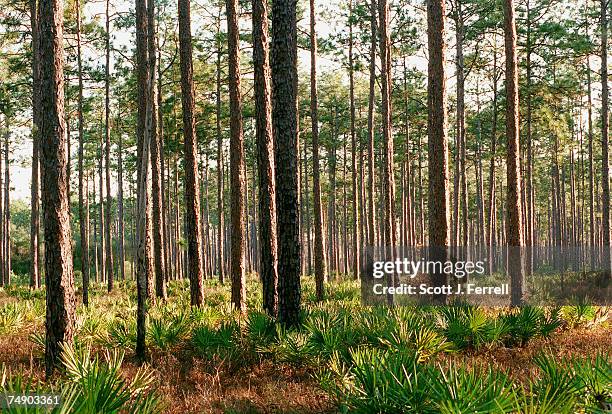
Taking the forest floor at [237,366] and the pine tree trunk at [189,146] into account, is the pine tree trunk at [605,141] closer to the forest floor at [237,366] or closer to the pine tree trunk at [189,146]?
the forest floor at [237,366]

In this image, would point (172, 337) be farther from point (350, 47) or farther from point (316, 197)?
point (350, 47)

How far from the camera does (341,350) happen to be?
6.96m

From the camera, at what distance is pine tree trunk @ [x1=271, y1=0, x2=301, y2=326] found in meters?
8.41

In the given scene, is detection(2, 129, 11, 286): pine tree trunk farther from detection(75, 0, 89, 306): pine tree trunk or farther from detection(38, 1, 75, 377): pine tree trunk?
detection(38, 1, 75, 377): pine tree trunk

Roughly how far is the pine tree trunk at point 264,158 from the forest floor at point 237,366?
1.54 metres

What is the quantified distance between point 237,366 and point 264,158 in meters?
4.98

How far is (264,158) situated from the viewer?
1102cm

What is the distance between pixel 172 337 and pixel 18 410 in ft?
19.8

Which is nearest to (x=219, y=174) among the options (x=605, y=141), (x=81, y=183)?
(x=81, y=183)

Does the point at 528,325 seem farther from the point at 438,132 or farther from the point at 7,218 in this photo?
the point at 7,218

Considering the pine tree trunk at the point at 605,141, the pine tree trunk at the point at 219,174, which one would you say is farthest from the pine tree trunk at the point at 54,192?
the pine tree trunk at the point at 605,141

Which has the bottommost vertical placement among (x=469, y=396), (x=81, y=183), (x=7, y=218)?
(x=469, y=396)

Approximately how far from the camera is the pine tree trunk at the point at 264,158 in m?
10.9

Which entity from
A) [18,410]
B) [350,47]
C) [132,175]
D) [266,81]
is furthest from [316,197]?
[132,175]
